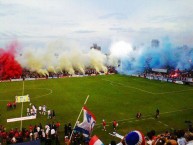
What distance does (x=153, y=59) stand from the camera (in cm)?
7850

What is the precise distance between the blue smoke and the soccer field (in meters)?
20.9

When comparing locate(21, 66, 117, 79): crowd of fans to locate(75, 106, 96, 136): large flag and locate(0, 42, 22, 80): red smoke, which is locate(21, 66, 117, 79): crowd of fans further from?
locate(75, 106, 96, 136): large flag

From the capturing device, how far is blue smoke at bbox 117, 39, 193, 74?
7200cm

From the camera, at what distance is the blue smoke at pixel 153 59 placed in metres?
72.0

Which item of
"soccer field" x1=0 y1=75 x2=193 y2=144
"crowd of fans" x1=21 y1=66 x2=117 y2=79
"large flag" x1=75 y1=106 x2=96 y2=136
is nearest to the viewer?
"large flag" x1=75 y1=106 x2=96 y2=136

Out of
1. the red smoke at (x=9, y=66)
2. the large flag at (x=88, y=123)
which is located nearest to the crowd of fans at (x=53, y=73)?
the red smoke at (x=9, y=66)

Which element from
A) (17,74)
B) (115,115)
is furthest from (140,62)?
(115,115)

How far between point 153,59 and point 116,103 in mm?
44136

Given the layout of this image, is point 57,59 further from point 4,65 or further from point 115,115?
point 115,115

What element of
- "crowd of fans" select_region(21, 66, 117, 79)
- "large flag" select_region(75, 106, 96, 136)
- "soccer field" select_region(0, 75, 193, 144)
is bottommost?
"soccer field" select_region(0, 75, 193, 144)

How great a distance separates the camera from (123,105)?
119 ft

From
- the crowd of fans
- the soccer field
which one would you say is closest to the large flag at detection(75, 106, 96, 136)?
the soccer field

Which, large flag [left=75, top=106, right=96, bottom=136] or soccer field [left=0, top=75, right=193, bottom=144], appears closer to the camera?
large flag [left=75, top=106, right=96, bottom=136]

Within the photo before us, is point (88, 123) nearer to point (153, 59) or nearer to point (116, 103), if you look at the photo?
point (116, 103)
